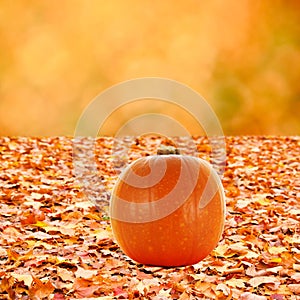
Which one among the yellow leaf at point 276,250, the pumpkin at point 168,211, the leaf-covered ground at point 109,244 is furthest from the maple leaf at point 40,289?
the yellow leaf at point 276,250

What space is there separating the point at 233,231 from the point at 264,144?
4.54m

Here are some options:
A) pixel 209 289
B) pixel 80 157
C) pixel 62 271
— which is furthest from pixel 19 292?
pixel 80 157

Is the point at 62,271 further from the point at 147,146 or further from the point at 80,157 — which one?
the point at 147,146

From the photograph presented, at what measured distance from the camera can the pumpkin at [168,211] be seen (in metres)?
2.53

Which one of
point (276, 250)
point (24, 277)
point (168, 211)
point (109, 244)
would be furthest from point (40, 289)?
point (276, 250)

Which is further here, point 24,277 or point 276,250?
point 276,250

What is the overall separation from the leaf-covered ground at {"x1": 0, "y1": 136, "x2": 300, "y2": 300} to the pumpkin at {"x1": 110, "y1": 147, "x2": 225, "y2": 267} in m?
0.11

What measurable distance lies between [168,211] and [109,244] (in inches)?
26.9

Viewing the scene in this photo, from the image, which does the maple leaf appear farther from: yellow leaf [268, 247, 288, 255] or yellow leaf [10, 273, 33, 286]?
yellow leaf [268, 247, 288, 255]

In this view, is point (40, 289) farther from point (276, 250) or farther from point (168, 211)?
point (276, 250)

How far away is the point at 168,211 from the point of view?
2.52 meters

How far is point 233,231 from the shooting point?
11.0ft

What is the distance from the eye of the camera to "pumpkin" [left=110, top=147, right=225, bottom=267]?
253cm

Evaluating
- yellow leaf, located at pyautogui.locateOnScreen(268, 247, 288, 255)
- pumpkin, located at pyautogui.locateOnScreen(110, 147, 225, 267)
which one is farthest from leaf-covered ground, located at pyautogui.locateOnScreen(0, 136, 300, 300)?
pumpkin, located at pyautogui.locateOnScreen(110, 147, 225, 267)
